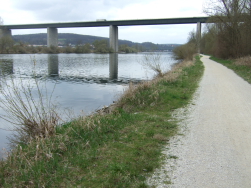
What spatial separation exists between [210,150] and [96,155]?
2.20 metres

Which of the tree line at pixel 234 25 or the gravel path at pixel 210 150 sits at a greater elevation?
the tree line at pixel 234 25

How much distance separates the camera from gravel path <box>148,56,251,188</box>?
385cm

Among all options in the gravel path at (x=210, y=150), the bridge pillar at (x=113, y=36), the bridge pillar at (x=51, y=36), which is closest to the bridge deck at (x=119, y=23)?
the bridge pillar at (x=51, y=36)

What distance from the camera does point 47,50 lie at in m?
89.6

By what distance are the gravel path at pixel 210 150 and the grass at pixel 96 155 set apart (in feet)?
1.02

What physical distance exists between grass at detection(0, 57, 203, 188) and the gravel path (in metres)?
0.31

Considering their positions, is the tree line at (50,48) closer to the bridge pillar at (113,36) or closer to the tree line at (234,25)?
the bridge pillar at (113,36)

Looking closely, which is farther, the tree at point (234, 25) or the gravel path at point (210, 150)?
the tree at point (234, 25)

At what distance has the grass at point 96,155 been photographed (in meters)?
4.01

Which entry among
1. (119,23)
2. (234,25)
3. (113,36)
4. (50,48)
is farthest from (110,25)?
(234,25)

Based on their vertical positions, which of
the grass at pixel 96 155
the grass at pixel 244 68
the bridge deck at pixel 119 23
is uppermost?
the bridge deck at pixel 119 23

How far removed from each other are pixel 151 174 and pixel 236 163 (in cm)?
150

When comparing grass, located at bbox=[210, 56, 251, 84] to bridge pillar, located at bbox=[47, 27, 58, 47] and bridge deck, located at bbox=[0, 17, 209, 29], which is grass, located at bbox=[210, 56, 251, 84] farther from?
bridge pillar, located at bbox=[47, 27, 58, 47]

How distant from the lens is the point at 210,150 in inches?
195
